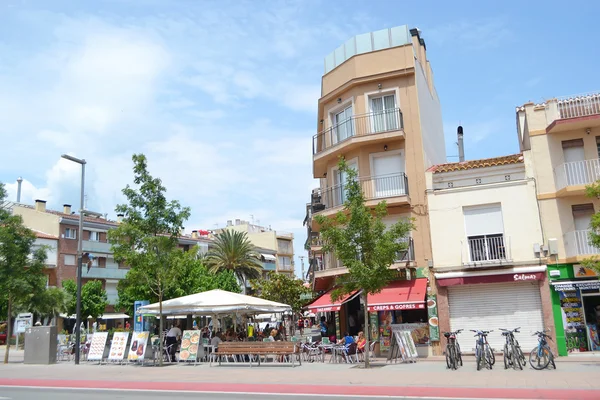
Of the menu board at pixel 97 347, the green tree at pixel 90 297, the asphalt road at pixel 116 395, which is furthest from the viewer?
the green tree at pixel 90 297

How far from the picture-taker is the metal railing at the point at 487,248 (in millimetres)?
21797

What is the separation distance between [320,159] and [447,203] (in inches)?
270

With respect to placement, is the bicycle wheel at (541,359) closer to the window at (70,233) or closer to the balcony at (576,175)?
the balcony at (576,175)

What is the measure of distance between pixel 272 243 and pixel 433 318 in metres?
65.2

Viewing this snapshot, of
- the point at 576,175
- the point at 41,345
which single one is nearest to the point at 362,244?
the point at 576,175

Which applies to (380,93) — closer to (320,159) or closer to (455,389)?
(320,159)

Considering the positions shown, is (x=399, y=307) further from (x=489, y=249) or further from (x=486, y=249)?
(x=489, y=249)

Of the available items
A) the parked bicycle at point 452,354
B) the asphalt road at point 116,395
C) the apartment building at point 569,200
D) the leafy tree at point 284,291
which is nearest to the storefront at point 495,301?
the apartment building at point 569,200

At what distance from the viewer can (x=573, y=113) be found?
21906 mm

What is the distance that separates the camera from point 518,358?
16172 millimetres

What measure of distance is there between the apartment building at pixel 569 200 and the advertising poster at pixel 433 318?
4411 mm

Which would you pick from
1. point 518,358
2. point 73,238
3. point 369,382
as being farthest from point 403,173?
point 73,238

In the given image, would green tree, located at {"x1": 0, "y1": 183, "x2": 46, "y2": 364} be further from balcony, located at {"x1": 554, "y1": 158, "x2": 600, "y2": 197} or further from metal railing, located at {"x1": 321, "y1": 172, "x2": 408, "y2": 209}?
balcony, located at {"x1": 554, "y1": 158, "x2": 600, "y2": 197}

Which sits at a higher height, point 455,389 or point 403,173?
point 403,173
